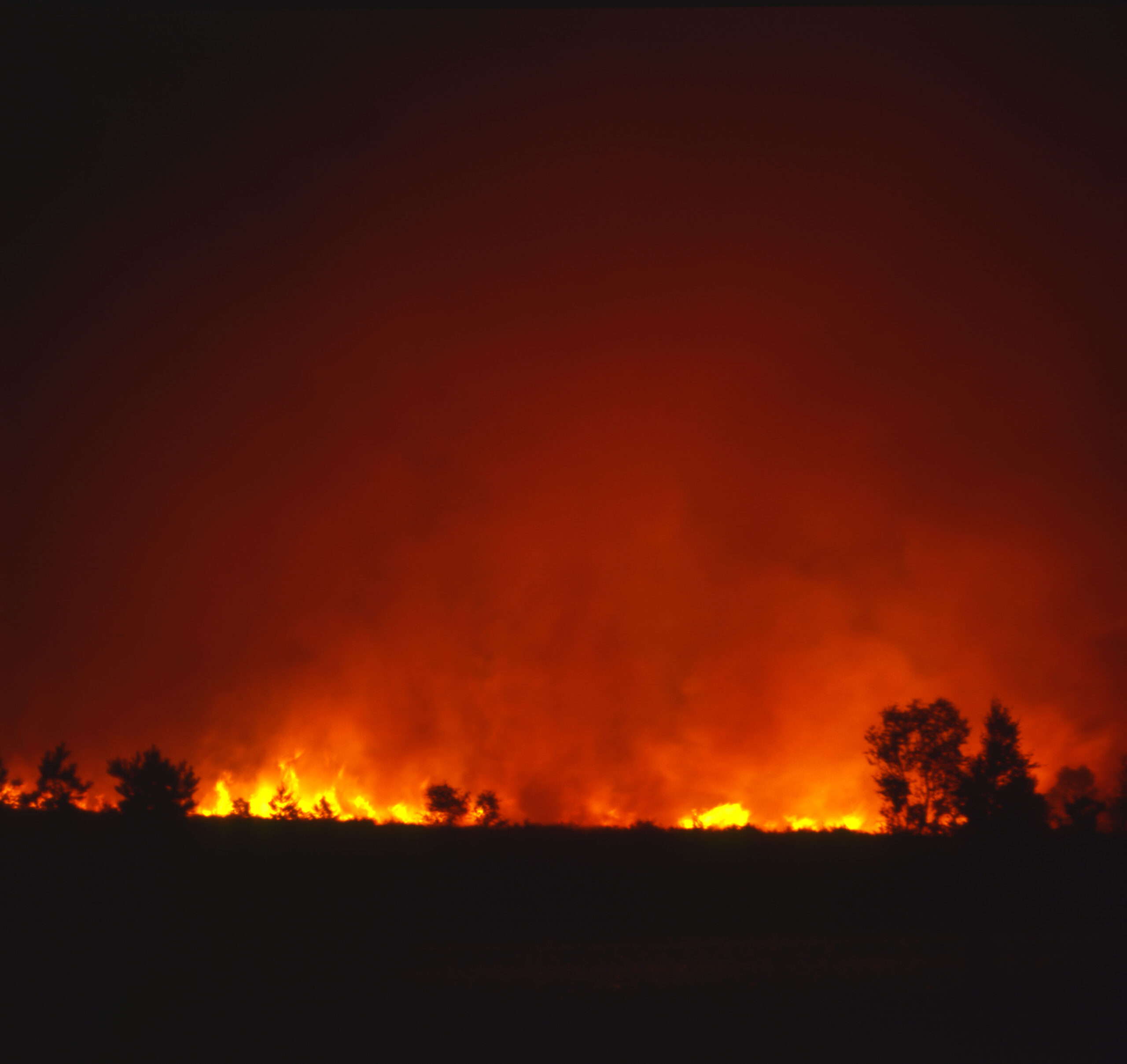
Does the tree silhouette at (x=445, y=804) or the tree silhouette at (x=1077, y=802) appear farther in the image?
the tree silhouette at (x=445, y=804)

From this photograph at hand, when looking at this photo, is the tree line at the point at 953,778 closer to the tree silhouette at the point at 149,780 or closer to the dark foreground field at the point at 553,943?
the dark foreground field at the point at 553,943

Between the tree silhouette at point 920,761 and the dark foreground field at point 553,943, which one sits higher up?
the tree silhouette at point 920,761

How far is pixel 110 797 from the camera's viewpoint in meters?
70.0

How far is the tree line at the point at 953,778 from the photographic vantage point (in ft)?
129

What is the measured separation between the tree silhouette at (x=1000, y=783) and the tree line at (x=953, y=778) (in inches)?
1.6

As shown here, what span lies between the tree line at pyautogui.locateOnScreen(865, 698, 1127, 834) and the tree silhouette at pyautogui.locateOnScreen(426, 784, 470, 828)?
47.6 metres

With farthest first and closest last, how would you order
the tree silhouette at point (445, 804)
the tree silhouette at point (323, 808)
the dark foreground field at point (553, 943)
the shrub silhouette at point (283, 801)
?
1. the tree silhouette at point (445, 804)
2. the shrub silhouette at point (283, 801)
3. the tree silhouette at point (323, 808)
4. the dark foreground field at point (553, 943)

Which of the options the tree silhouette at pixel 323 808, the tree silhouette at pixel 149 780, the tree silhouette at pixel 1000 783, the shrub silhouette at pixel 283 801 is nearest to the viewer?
the tree silhouette at pixel 1000 783

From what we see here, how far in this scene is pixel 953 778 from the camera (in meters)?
47.5

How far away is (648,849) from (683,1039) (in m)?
12.0

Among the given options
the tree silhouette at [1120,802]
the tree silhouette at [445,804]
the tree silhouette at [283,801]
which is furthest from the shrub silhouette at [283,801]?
the tree silhouette at [1120,802]

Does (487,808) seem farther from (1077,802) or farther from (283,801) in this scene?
Answer: (1077,802)

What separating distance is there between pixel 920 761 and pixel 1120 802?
952 inches

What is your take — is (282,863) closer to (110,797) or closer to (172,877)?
(172,877)
